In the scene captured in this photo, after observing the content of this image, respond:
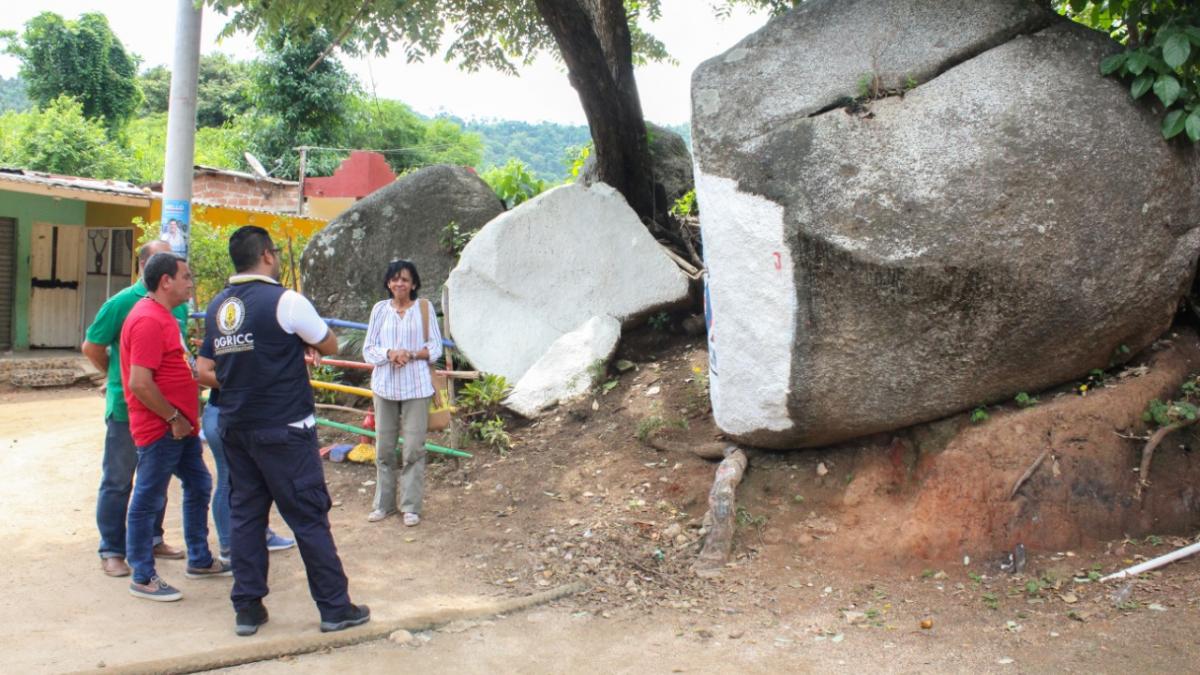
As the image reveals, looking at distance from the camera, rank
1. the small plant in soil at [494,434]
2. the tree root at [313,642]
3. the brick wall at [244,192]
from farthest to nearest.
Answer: the brick wall at [244,192] → the small plant in soil at [494,434] → the tree root at [313,642]

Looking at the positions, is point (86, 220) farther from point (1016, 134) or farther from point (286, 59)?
point (1016, 134)

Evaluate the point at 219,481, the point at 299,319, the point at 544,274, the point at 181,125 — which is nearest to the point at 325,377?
the point at 544,274

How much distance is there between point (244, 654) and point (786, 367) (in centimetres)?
285

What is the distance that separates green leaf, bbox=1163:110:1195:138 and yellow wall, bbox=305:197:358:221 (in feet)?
51.8

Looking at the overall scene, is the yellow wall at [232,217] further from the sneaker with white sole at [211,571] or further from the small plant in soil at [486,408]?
the sneaker with white sole at [211,571]

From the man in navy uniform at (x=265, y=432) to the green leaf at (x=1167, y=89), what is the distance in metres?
4.03

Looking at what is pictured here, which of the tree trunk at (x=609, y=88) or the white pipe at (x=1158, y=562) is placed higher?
the tree trunk at (x=609, y=88)

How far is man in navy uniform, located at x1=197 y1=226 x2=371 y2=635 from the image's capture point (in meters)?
4.05

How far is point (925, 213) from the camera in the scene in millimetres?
4672

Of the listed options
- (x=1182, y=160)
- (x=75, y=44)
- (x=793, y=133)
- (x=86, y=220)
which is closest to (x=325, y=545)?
(x=793, y=133)

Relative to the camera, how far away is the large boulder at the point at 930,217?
4648mm

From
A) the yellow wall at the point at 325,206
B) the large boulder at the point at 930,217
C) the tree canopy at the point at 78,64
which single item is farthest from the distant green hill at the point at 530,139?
the large boulder at the point at 930,217

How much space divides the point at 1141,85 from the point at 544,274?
4543mm

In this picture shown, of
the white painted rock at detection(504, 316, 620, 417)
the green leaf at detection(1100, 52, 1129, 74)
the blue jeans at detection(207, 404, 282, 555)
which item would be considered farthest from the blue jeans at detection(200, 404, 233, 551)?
the green leaf at detection(1100, 52, 1129, 74)
